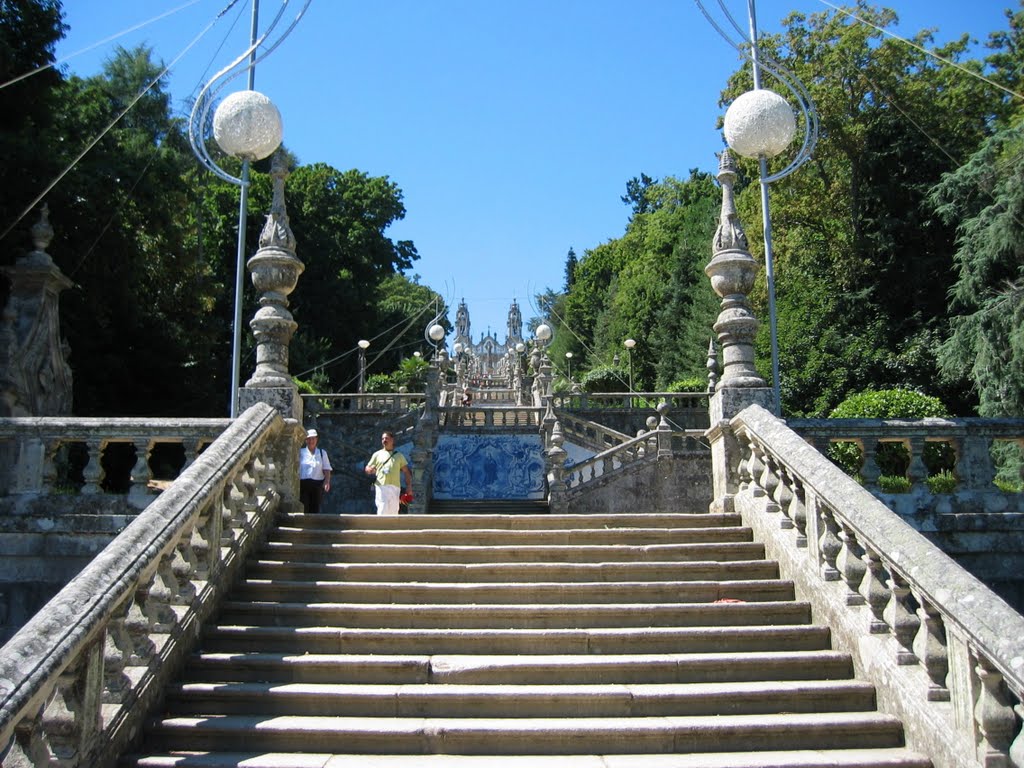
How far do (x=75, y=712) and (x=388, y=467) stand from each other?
5.68 m

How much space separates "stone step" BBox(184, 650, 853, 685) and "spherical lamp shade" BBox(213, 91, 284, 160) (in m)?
5.54

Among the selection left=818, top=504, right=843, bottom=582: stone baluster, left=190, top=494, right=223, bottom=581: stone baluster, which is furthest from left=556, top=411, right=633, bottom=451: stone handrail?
left=190, top=494, right=223, bottom=581: stone baluster

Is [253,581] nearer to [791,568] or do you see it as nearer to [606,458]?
[791,568]

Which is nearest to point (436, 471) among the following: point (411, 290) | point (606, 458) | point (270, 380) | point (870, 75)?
point (606, 458)

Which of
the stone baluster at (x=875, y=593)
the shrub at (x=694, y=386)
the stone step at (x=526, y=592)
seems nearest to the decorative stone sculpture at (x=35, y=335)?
the stone step at (x=526, y=592)

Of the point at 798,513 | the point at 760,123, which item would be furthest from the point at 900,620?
the point at 760,123

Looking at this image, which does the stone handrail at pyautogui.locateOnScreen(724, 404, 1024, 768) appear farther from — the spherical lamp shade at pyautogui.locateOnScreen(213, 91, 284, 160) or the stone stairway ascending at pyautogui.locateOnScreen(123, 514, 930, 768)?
the spherical lamp shade at pyautogui.locateOnScreen(213, 91, 284, 160)

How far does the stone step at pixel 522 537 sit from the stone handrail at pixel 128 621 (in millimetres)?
790

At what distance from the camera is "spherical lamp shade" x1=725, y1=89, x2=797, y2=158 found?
9.20m

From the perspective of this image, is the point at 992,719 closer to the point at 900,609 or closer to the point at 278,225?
the point at 900,609

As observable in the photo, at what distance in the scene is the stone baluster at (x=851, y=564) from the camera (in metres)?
6.22

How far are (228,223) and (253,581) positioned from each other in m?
36.5

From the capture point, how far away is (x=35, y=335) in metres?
12.0

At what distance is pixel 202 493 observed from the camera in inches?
262
